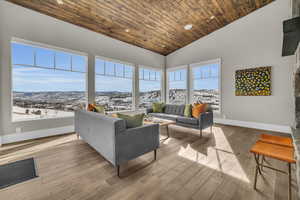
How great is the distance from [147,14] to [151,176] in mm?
4112

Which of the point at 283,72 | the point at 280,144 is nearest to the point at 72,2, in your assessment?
the point at 280,144

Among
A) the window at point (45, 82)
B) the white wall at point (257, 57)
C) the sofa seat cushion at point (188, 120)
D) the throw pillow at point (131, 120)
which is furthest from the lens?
the white wall at point (257, 57)

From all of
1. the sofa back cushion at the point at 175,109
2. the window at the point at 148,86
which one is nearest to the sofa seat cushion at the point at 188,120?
the sofa back cushion at the point at 175,109

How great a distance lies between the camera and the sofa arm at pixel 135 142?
180 centimetres

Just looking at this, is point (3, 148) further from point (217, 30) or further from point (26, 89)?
point (217, 30)

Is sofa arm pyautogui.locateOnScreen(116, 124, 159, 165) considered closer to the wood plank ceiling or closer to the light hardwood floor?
the light hardwood floor

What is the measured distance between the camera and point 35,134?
3336 mm

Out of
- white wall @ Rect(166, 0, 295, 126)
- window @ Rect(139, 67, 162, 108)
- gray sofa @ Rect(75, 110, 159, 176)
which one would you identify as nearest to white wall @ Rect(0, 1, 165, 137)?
window @ Rect(139, 67, 162, 108)

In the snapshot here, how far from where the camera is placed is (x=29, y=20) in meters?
3.23

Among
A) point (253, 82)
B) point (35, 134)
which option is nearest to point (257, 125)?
point (253, 82)

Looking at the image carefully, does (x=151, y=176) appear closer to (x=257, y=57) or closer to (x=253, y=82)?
(x=253, y=82)

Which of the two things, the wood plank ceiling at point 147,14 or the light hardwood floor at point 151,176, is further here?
the wood plank ceiling at point 147,14

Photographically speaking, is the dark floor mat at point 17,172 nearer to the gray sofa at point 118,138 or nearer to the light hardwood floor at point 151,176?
the light hardwood floor at point 151,176

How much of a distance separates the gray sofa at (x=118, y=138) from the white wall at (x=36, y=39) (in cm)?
225
